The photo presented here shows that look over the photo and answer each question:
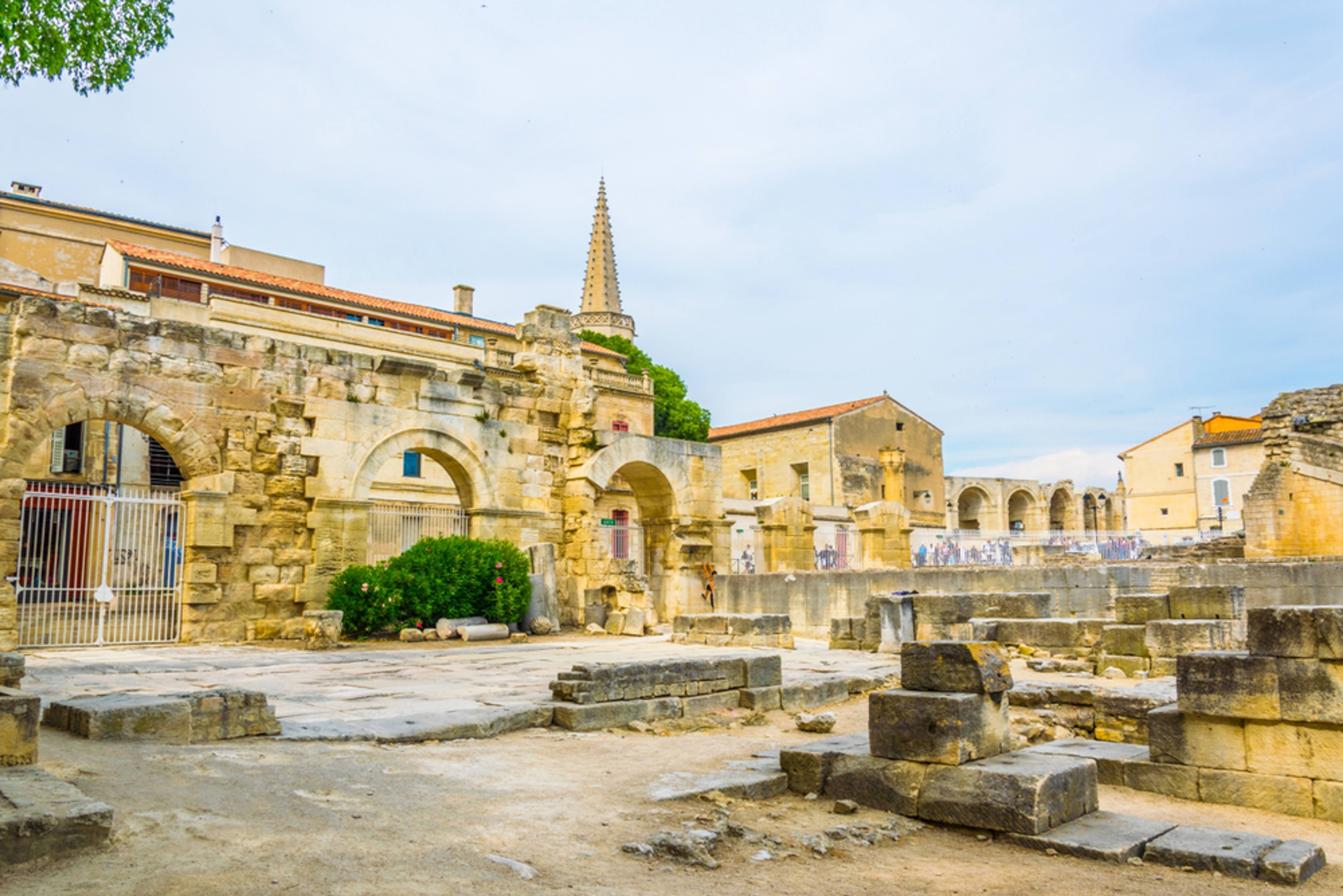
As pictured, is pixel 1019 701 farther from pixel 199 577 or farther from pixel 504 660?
pixel 199 577

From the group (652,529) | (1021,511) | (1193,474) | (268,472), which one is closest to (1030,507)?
(1021,511)

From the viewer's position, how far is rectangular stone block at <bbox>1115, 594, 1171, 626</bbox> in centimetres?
1072

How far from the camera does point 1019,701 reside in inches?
323

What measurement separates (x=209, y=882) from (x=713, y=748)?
4.01 m

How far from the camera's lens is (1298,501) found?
66.7 ft

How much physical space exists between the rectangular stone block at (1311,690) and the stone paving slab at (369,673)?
4.16 m

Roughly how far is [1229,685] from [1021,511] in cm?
4356

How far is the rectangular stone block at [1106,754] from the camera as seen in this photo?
5.77 meters

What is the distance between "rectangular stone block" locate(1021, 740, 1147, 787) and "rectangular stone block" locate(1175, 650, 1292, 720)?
0.53 m

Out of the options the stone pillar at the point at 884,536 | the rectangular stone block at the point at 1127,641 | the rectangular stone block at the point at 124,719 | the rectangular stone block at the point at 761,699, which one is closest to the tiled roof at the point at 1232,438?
the stone pillar at the point at 884,536

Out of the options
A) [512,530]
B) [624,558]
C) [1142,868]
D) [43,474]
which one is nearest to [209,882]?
[1142,868]

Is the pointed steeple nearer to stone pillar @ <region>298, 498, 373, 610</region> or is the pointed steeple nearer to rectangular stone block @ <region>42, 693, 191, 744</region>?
stone pillar @ <region>298, 498, 373, 610</region>

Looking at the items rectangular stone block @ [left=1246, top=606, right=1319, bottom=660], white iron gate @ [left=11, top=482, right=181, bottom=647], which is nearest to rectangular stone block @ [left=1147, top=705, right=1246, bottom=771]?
rectangular stone block @ [left=1246, top=606, right=1319, bottom=660]

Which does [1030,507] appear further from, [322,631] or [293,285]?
[322,631]
